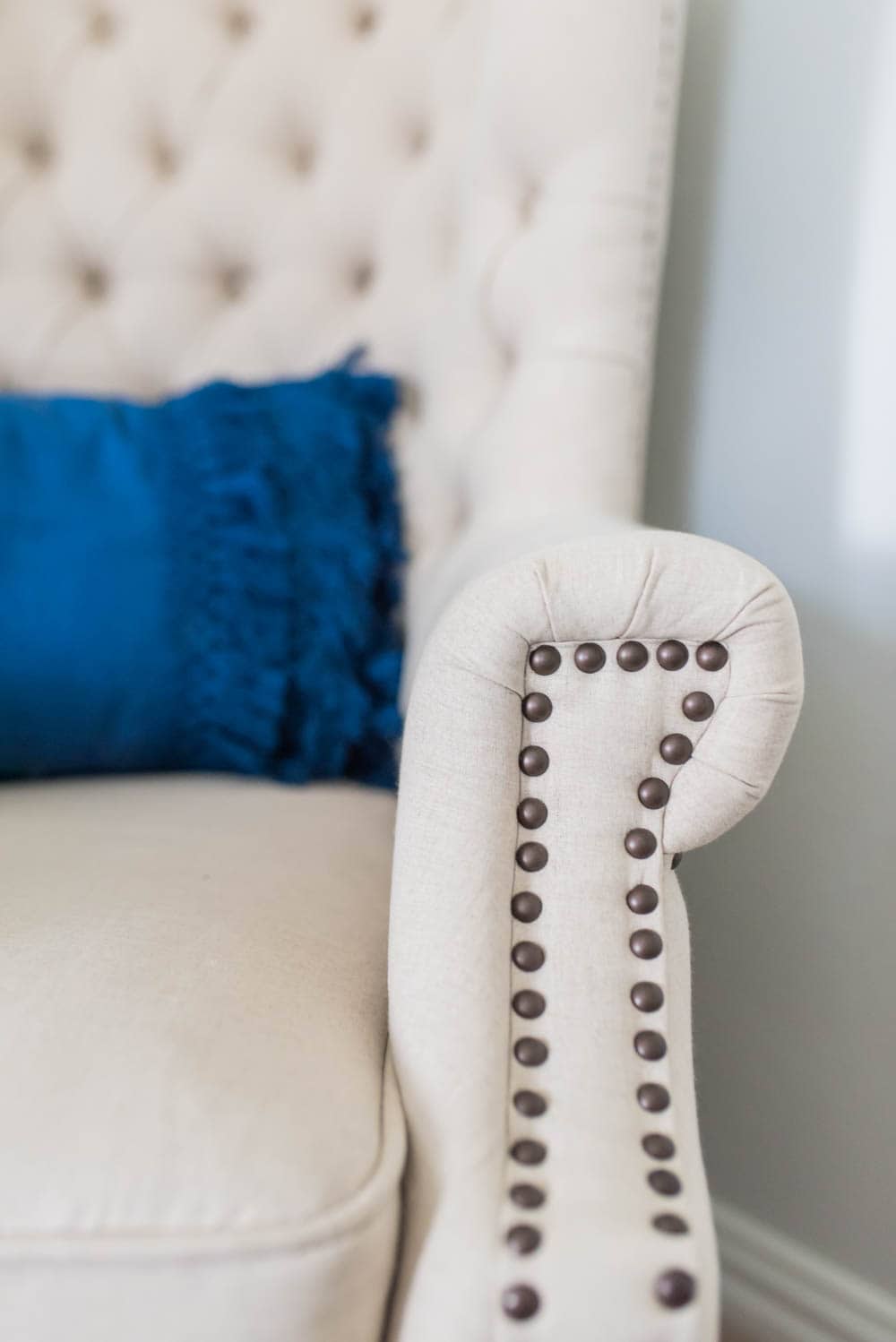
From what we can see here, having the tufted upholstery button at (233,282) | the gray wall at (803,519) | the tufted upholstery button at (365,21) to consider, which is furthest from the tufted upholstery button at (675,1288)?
the tufted upholstery button at (365,21)

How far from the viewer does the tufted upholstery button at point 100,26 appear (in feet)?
3.45

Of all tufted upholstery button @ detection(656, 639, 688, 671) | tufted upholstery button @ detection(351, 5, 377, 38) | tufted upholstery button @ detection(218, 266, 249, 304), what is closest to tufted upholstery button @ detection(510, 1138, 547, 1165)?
tufted upholstery button @ detection(656, 639, 688, 671)

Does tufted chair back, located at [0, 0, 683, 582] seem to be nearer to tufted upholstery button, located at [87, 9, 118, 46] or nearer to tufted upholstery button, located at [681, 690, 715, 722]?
tufted upholstery button, located at [87, 9, 118, 46]

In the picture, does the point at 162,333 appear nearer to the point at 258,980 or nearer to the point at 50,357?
the point at 50,357

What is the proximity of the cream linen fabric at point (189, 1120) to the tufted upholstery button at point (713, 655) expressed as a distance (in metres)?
0.23

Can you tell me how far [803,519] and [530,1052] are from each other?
1.79ft

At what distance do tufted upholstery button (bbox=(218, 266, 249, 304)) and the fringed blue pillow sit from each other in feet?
0.70

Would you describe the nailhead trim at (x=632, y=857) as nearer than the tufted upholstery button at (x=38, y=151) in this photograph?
Yes

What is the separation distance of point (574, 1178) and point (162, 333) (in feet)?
2.87

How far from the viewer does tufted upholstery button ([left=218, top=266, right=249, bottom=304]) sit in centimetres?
105

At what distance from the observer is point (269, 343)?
1015mm

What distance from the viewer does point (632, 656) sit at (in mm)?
480

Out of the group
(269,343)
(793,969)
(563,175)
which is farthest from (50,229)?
(793,969)

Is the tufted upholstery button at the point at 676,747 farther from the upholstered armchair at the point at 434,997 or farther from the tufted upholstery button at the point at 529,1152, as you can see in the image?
the tufted upholstery button at the point at 529,1152
